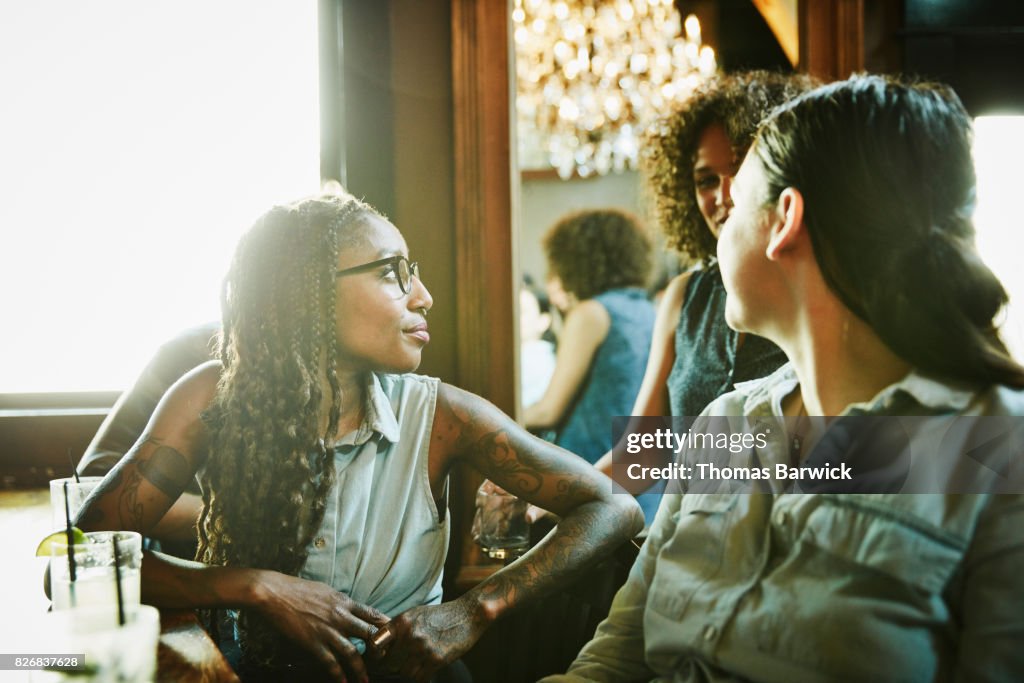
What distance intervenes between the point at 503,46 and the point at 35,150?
919 millimetres

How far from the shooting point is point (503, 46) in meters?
1.68

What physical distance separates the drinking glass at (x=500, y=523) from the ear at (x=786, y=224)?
688 mm

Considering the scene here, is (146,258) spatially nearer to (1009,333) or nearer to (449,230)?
(449,230)

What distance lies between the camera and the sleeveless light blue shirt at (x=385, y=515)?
48.3 inches

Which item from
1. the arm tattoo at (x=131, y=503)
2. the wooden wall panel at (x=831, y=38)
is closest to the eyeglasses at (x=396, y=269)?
the arm tattoo at (x=131, y=503)

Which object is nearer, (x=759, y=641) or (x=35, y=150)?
(x=759, y=641)

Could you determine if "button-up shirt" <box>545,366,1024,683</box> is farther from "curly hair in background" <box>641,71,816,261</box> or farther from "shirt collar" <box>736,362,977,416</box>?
"curly hair in background" <box>641,71,816,261</box>

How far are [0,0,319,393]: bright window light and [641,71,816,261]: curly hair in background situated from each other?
0.75 metres

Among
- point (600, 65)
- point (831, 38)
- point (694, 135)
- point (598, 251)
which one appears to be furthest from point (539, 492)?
point (600, 65)

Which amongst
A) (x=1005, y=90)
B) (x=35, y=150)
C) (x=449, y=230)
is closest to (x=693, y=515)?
(x=449, y=230)

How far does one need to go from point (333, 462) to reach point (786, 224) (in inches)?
29.7

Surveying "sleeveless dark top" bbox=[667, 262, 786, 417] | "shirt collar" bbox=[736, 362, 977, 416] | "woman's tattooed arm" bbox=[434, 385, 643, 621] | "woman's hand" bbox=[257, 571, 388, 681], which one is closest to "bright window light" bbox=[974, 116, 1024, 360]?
"sleeveless dark top" bbox=[667, 262, 786, 417]
